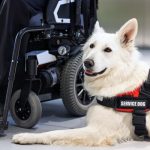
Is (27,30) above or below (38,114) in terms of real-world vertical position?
above

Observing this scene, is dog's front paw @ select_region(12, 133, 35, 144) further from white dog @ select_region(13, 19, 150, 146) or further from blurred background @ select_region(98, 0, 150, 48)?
blurred background @ select_region(98, 0, 150, 48)

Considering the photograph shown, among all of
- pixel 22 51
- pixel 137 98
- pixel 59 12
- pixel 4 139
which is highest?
pixel 59 12

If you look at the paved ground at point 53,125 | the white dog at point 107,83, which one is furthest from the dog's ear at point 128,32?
the paved ground at point 53,125

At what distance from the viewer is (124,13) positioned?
6.46 metres

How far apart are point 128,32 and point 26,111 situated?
33.4 inches

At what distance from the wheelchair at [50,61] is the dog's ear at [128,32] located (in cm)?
58

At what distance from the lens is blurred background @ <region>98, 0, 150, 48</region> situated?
645 centimetres

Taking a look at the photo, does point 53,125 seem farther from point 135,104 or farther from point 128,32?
point 128,32

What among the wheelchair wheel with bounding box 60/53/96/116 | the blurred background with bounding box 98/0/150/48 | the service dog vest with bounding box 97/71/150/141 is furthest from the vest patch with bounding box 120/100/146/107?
the blurred background with bounding box 98/0/150/48

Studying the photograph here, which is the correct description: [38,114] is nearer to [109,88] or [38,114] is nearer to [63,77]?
[63,77]

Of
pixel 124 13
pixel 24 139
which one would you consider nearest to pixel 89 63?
pixel 24 139

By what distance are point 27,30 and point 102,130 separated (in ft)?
2.45

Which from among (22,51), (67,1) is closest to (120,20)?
(67,1)

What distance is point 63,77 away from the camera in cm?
278
